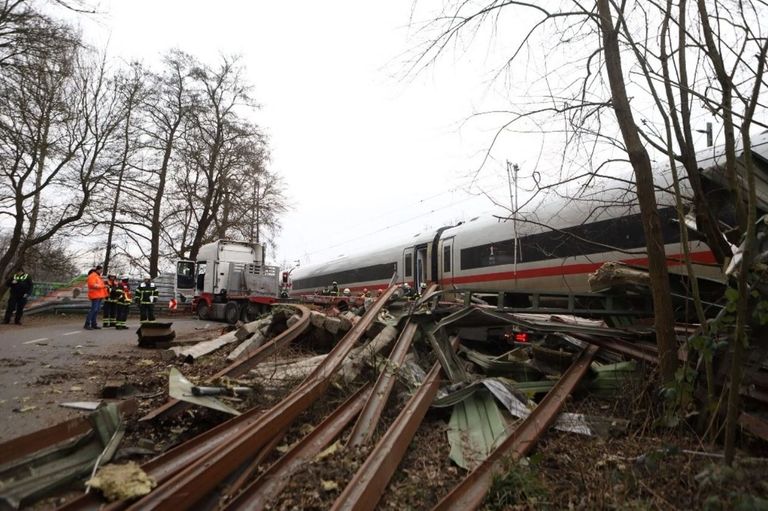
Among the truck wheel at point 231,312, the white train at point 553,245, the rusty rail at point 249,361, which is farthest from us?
the truck wheel at point 231,312

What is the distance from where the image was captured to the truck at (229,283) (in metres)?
17.5

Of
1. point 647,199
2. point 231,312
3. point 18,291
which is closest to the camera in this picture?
point 647,199

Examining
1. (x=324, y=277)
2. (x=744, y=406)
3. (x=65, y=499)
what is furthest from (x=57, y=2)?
(x=324, y=277)

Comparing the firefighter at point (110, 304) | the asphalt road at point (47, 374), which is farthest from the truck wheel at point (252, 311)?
the asphalt road at point (47, 374)

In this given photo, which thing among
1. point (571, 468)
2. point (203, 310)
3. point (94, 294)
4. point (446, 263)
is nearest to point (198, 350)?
point (571, 468)

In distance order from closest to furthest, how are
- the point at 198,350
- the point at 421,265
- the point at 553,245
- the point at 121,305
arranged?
the point at 198,350
the point at 553,245
the point at 121,305
the point at 421,265

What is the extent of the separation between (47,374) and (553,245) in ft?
28.7

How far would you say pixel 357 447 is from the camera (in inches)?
134

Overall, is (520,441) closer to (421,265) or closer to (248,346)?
(248,346)

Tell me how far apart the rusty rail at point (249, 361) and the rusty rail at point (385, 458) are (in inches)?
74.4

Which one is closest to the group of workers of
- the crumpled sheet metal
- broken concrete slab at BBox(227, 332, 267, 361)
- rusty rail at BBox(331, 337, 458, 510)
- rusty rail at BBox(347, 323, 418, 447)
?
broken concrete slab at BBox(227, 332, 267, 361)

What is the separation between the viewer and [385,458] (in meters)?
3.05

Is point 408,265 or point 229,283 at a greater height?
point 408,265

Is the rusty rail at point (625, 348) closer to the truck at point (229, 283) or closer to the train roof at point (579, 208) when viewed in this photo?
the train roof at point (579, 208)
